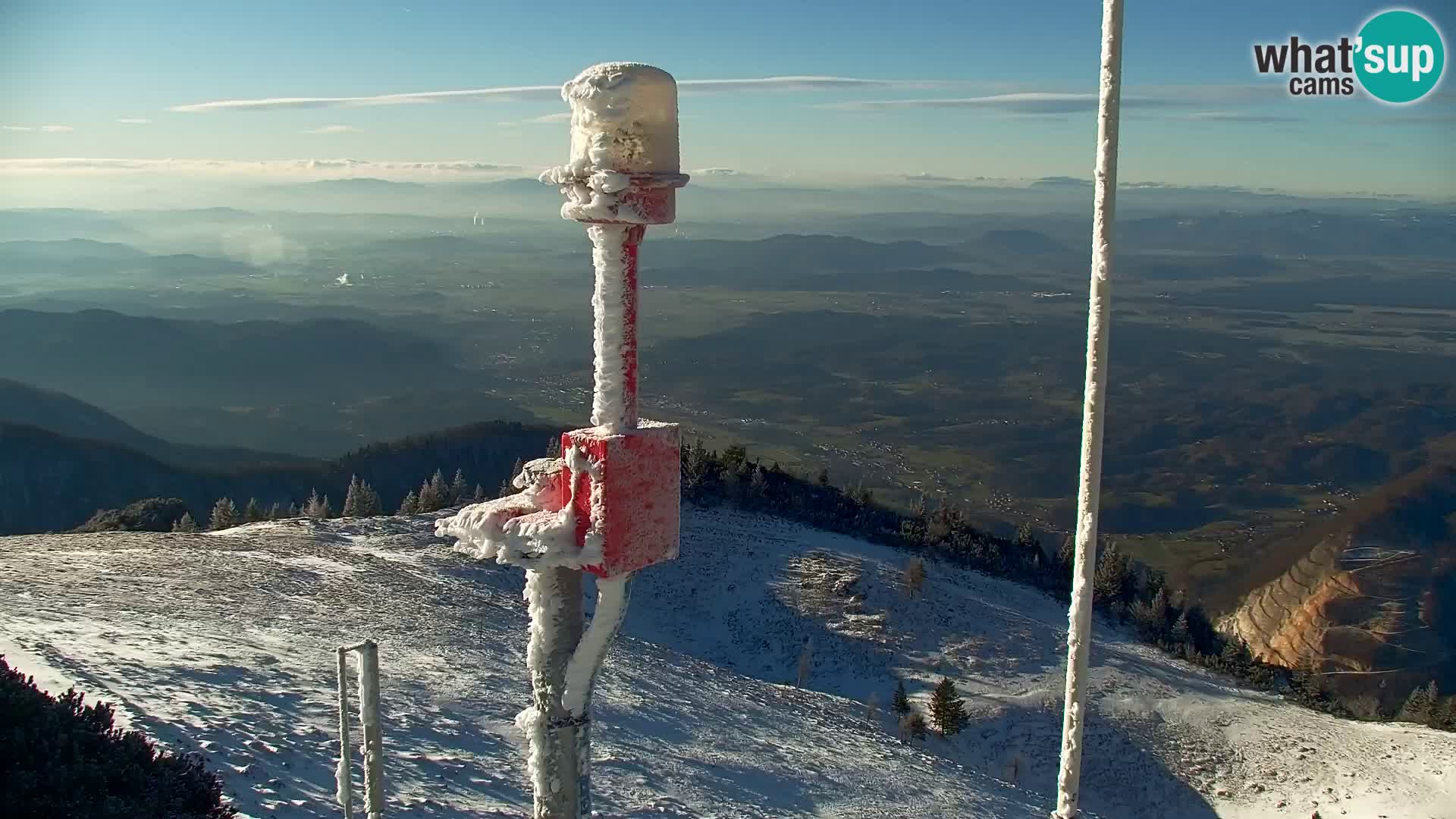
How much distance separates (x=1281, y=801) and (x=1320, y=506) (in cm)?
16556

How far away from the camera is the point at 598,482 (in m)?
5.92

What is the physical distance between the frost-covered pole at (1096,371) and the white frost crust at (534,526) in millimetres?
2735

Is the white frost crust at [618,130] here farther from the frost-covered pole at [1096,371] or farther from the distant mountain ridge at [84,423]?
the distant mountain ridge at [84,423]

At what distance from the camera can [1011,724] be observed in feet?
105

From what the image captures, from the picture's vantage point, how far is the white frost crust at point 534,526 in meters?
6.02

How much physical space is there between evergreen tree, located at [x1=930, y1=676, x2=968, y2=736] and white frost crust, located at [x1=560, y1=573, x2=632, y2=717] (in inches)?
999

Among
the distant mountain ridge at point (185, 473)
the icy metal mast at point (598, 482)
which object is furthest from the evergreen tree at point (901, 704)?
the distant mountain ridge at point (185, 473)

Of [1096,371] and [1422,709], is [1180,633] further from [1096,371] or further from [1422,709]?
[1096,371]

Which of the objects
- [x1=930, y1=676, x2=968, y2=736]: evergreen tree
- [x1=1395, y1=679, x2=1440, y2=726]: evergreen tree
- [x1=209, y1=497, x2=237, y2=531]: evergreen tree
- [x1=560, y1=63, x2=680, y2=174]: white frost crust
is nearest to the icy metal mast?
[x1=560, y1=63, x2=680, y2=174]: white frost crust

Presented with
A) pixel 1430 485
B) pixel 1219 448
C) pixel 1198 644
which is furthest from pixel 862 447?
pixel 1198 644

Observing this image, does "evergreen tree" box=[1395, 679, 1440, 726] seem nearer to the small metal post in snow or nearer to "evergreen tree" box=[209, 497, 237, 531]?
the small metal post in snow

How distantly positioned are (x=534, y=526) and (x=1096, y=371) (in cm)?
335

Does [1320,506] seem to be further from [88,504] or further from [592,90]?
[592,90]

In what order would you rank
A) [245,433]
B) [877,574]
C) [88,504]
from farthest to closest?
[245,433], [88,504], [877,574]
